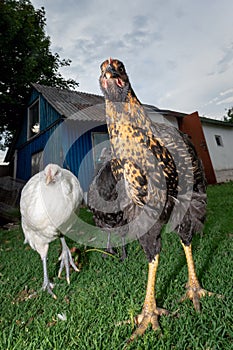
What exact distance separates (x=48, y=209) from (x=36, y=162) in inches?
356

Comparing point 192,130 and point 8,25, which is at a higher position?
point 8,25

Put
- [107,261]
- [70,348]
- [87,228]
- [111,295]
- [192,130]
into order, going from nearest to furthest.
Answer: [70,348], [111,295], [107,261], [87,228], [192,130]

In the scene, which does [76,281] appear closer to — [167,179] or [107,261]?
[107,261]

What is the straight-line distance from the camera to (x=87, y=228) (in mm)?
4973

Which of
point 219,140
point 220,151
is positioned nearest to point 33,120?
point 220,151

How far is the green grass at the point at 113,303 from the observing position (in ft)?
4.79

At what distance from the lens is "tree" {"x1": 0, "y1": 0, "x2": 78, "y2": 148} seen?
14086 mm

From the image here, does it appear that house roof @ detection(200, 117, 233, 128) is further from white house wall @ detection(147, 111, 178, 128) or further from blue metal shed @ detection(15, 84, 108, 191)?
blue metal shed @ detection(15, 84, 108, 191)

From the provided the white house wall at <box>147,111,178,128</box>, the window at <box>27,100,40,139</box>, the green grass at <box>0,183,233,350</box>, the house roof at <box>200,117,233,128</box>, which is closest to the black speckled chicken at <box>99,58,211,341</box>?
the green grass at <box>0,183,233,350</box>

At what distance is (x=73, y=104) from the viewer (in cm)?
1020

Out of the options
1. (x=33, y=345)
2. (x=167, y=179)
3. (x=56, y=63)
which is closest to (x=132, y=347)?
(x=33, y=345)

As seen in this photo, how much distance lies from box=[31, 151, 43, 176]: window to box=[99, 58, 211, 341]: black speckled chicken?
966 cm

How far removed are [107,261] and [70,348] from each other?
1561mm

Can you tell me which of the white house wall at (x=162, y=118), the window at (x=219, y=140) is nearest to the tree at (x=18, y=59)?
the white house wall at (x=162, y=118)
